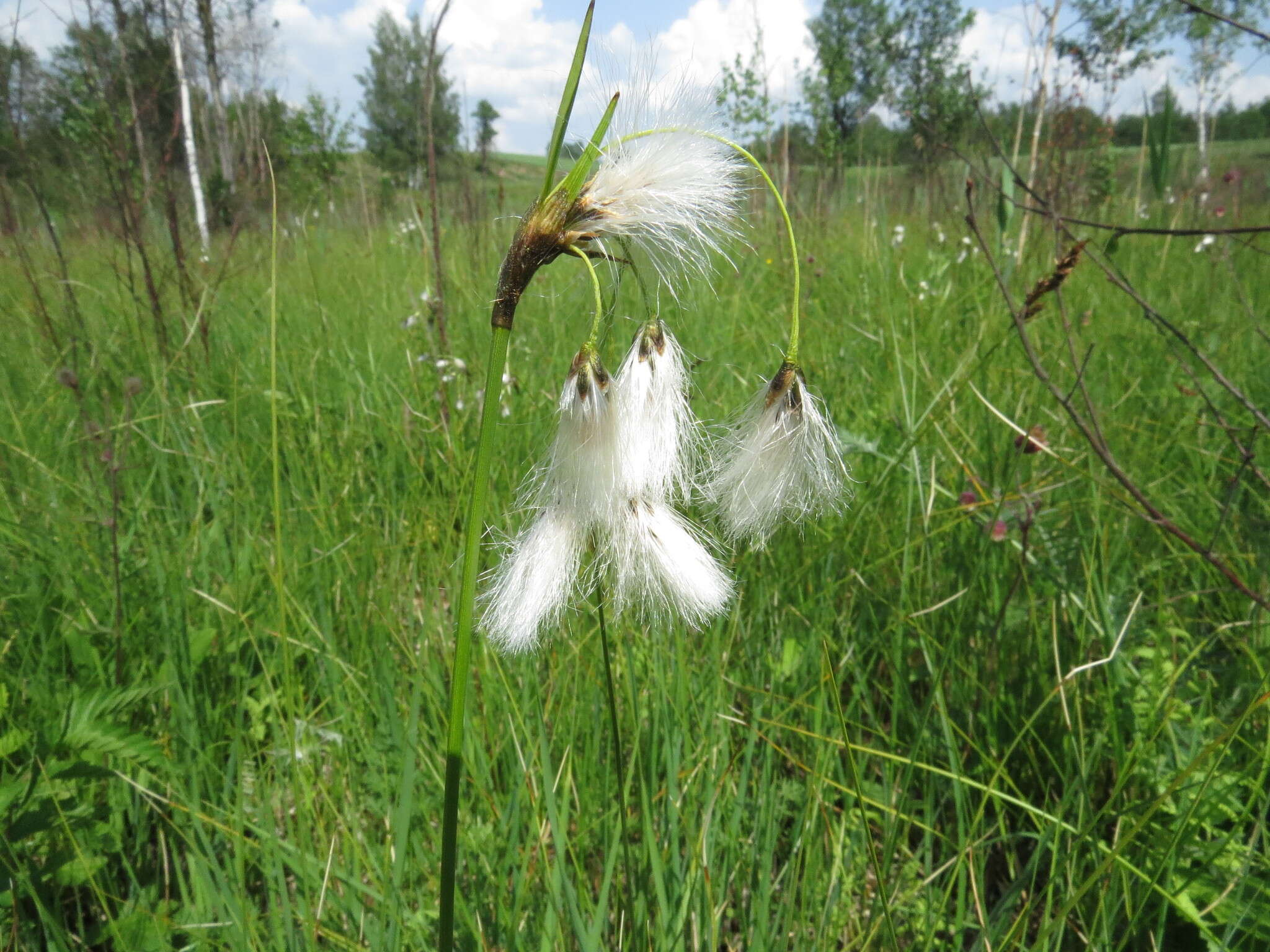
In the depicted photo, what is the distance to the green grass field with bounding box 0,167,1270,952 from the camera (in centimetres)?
95

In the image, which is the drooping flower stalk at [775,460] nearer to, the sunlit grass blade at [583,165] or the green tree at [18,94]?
the sunlit grass blade at [583,165]

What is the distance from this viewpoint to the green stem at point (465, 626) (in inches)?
19.7

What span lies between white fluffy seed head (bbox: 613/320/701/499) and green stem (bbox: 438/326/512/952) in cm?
14

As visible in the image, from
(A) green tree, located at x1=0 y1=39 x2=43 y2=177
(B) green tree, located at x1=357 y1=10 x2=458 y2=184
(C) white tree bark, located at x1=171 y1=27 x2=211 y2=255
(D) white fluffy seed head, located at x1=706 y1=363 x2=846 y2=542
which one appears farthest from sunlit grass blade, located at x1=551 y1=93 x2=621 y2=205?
(C) white tree bark, located at x1=171 y1=27 x2=211 y2=255

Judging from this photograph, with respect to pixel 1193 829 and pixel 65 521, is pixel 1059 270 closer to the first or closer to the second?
pixel 1193 829

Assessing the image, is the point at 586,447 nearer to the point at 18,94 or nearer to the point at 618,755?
the point at 618,755

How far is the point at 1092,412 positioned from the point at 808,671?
0.63m

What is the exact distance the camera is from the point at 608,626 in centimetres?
142

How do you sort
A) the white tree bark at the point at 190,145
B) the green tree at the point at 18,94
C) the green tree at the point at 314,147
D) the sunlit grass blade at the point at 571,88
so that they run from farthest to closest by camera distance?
the green tree at the point at 314,147, the white tree bark at the point at 190,145, the green tree at the point at 18,94, the sunlit grass blade at the point at 571,88

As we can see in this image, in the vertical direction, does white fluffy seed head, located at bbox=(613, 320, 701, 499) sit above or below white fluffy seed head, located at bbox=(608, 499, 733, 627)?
above

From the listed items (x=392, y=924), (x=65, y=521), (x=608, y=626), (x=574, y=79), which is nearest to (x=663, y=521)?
(x=574, y=79)

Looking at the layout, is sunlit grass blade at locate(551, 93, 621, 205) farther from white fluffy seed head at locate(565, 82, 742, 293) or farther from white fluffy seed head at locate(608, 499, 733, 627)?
white fluffy seed head at locate(608, 499, 733, 627)

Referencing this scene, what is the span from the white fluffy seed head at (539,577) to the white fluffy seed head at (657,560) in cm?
4

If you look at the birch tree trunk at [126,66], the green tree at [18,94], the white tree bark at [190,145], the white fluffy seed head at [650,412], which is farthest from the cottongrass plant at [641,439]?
the white tree bark at [190,145]
